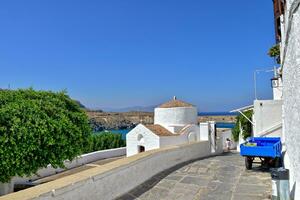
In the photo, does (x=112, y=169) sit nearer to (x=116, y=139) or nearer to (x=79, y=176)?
(x=79, y=176)

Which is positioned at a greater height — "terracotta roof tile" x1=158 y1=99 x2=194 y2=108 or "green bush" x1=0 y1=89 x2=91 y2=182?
"terracotta roof tile" x1=158 y1=99 x2=194 y2=108

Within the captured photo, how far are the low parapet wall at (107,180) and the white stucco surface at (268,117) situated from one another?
6.61 m

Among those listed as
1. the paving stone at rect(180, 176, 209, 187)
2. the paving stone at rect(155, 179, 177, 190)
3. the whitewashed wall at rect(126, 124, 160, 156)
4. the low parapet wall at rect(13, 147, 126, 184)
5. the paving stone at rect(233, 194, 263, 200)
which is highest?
the whitewashed wall at rect(126, 124, 160, 156)

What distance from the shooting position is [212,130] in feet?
72.4

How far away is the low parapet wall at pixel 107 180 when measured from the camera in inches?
208

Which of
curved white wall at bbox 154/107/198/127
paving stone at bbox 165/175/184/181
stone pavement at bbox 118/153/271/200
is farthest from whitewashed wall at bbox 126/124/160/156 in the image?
paving stone at bbox 165/175/184/181

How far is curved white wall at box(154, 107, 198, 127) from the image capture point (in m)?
25.1

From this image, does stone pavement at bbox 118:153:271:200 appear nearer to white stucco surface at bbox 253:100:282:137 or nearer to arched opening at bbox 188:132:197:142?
white stucco surface at bbox 253:100:282:137

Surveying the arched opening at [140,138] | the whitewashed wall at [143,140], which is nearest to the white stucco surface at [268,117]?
the whitewashed wall at [143,140]

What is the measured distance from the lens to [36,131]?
9.77m

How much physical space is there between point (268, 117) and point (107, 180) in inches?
484

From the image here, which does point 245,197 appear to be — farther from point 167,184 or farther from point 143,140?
point 143,140

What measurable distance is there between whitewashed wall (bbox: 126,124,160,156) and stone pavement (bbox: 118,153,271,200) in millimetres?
10359

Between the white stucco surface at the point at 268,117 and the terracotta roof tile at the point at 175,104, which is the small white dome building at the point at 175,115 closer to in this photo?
the terracotta roof tile at the point at 175,104
